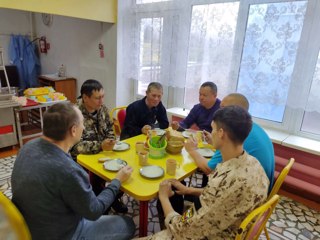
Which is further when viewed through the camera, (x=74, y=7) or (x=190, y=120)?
(x=74, y=7)

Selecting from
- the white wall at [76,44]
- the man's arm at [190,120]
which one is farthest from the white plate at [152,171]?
the white wall at [76,44]

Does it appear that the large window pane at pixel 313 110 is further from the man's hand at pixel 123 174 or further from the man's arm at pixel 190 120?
the man's hand at pixel 123 174

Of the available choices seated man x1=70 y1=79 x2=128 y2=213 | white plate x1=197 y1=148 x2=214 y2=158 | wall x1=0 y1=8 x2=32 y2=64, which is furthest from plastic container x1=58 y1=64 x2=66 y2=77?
white plate x1=197 y1=148 x2=214 y2=158

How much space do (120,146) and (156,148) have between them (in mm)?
306

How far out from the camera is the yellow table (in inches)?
49.6

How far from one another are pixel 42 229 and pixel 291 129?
2437mm

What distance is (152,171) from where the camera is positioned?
1.44 m

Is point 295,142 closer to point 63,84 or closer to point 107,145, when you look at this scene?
point 107,145

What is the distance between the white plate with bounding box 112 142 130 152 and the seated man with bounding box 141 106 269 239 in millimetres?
762

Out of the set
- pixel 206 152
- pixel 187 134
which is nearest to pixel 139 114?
pixel 187 134

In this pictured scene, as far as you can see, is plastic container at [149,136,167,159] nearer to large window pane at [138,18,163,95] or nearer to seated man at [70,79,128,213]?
seated man at [70,79,128,213]

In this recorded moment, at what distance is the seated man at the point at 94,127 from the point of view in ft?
5.45

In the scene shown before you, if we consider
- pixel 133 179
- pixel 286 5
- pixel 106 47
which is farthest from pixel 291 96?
pixel 106 47

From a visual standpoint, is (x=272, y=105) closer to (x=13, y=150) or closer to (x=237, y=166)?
(x=237, y=166)
